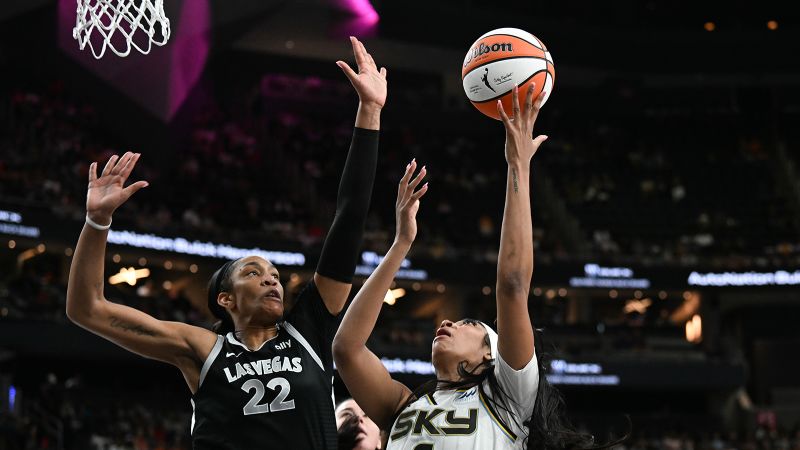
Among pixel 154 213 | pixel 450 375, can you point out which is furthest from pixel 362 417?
pixel 154 213

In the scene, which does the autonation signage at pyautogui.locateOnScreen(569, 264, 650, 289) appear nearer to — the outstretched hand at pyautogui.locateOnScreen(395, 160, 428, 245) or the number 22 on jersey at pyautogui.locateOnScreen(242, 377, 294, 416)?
the outstretched hand at pyautogui.locateOnScreen(395, 160, 428, 245)

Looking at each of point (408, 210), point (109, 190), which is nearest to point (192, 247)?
point (408, 210)

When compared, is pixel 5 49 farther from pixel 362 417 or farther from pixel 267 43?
pixel 362 417

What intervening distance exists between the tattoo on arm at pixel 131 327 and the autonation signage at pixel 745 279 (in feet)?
90.2

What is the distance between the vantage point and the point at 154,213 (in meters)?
25.1

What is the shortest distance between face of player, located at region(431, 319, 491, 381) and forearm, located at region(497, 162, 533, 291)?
1.50 feet

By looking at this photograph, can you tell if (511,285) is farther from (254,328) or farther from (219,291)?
(219,291)

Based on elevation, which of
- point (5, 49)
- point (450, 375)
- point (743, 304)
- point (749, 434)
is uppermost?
point (5, 49)

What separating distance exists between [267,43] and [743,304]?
16300 millimetres

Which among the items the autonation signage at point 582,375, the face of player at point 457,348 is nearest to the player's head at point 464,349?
the face of player at point 457,348

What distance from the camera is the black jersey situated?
3664 millimetres

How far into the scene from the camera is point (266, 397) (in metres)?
3.71

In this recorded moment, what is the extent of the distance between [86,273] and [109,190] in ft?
0.97

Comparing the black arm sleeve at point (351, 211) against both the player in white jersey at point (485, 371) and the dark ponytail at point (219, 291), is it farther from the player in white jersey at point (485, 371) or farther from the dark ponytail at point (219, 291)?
the dark ponytail at point (219, 291)
